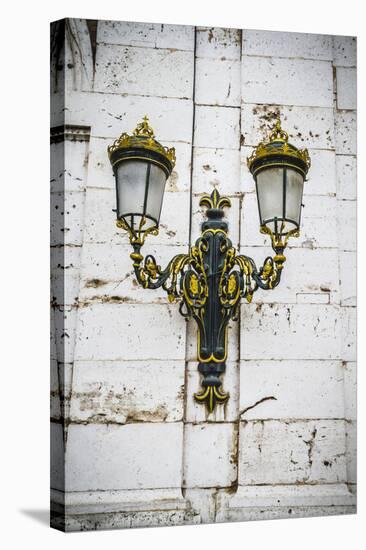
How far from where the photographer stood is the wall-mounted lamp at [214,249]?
6.39 meters

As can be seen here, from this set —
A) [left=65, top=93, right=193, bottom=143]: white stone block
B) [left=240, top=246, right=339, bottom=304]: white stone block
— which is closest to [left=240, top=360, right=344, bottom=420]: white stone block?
[left=240, top=246, right=339, bottom=304]: white stone block

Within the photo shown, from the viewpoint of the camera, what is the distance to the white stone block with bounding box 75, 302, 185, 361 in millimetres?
6422

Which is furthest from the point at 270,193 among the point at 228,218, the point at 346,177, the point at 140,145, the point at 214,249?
the point at 140,145

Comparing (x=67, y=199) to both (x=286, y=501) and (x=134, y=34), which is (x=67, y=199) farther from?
(x=286, y=501)

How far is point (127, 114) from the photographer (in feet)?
21.3

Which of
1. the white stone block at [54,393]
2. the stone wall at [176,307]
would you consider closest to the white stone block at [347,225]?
the stone wall at [176,307]

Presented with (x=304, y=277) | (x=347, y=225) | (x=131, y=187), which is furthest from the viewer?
(x=347, y=225)

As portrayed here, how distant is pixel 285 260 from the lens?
669 centimetres

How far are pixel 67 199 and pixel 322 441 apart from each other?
192cm

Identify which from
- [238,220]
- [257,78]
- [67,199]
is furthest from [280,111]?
[67,199]

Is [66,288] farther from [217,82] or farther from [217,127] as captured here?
[217,82]

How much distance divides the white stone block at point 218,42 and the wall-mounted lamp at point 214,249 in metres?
0.52

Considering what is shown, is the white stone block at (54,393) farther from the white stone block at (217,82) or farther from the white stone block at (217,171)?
the white stone block at (217,82)

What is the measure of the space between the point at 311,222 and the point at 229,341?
2.66 feet
